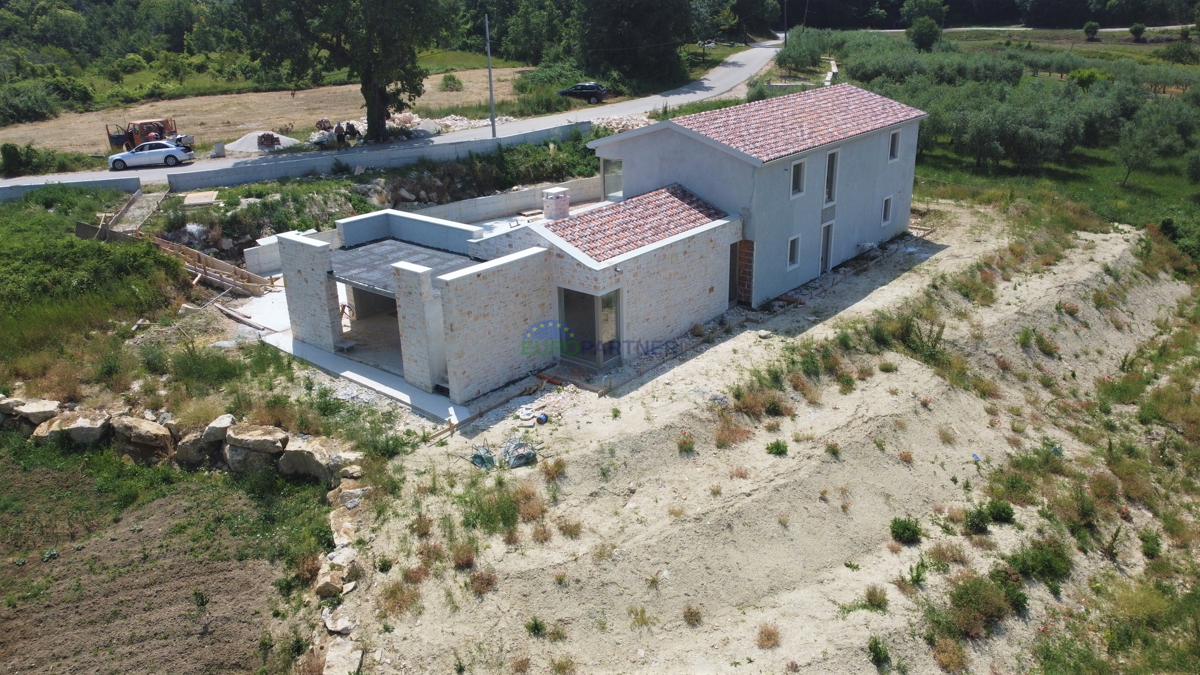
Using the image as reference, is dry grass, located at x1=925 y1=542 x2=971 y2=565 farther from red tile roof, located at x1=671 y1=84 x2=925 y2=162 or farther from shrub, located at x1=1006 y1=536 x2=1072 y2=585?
red tile roof, located at x1=671 y1=84 x2=925 y2=162

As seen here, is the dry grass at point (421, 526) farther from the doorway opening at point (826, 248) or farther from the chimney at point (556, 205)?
the doorway opening at point (826, 248)

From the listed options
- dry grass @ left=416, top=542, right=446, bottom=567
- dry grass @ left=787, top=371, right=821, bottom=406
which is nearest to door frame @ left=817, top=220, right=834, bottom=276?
dry grass @ left=787, top=371, right=821, bottom=406

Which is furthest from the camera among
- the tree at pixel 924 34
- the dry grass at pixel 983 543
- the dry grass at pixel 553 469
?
the tree at pixel 924 34

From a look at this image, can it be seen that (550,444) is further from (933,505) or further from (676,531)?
(933,505)

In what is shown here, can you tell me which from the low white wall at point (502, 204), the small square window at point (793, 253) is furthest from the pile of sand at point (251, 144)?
the small square window at point (793, 253)

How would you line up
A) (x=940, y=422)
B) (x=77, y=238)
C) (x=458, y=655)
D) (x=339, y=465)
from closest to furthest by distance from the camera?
1. (x=458, y=655)
2. (x=339, y=465)
3. (x=940, y=422)
4. (x=77, y=238)

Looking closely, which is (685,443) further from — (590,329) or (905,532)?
(905,532)

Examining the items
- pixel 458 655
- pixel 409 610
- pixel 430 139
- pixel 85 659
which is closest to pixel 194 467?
pixel 85 659
